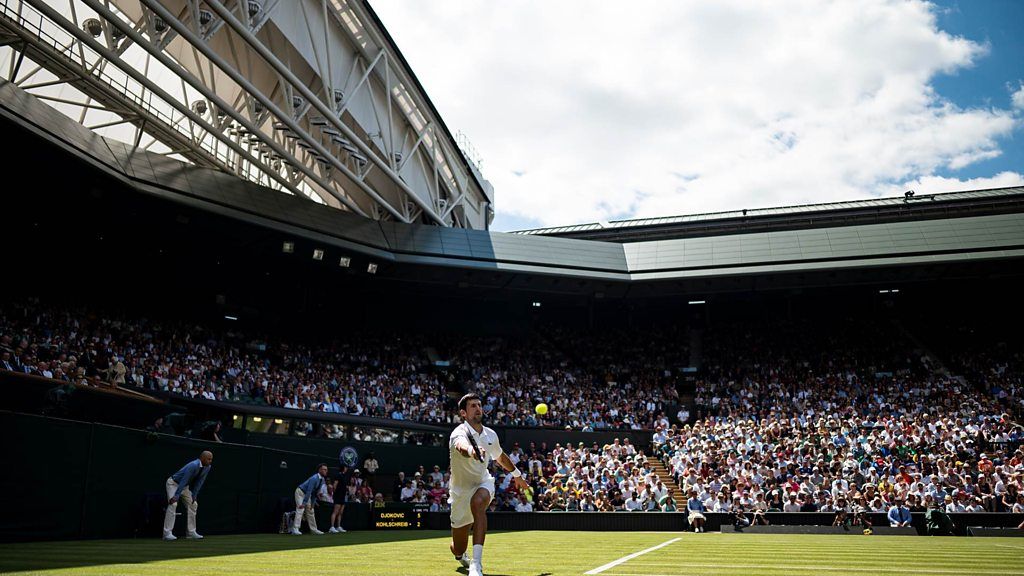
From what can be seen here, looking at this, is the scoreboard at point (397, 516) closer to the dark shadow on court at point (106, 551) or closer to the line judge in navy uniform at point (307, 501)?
the line judge in navy uniform at point (307, 501)

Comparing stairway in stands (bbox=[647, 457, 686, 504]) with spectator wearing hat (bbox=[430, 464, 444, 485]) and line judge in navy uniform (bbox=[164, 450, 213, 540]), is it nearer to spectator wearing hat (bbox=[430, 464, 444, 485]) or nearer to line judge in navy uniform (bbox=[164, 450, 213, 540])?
spectator wearing hat (bbox=[430, 464, 444, 485])

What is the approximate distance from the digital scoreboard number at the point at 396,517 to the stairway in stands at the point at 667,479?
8162mm

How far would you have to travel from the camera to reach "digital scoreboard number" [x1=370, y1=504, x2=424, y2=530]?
22328 mm

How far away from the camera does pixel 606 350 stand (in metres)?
41.3

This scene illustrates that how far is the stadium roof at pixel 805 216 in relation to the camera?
1656 inches

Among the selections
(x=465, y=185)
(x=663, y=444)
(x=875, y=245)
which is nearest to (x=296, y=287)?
(x=465, y=185)

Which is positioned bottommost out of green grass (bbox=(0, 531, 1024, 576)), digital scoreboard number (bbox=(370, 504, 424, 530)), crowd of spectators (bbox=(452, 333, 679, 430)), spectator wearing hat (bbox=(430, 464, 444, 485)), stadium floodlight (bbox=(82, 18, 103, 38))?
digital scoreboard number (bbox=(370, 504, 424, 530))

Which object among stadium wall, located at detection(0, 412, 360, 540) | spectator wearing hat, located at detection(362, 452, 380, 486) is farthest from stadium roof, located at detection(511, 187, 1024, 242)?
stadium wall, located at detection(0, 412, 360, 540)

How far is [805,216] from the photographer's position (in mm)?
44656

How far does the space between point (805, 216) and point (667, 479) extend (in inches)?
845

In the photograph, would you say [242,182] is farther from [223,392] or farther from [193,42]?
[193,42]

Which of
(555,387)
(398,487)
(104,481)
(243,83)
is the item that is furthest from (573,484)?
(104,481)

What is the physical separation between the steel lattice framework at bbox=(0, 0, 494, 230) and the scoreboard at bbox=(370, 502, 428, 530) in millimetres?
11056

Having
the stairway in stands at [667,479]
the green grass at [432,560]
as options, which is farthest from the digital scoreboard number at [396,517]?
the green grass at [432,560]
